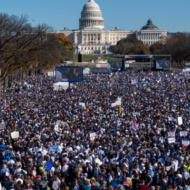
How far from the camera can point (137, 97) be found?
3075 centimetres

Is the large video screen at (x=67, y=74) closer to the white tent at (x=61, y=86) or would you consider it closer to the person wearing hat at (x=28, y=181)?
the white tent at (x=61, y=86)

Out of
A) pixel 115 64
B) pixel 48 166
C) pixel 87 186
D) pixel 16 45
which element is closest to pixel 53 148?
pixel 48 166

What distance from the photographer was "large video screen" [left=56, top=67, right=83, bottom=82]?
37.0 meters

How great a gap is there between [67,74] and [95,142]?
21739 mm

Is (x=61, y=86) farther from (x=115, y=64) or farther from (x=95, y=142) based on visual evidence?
(x=115, y=64)

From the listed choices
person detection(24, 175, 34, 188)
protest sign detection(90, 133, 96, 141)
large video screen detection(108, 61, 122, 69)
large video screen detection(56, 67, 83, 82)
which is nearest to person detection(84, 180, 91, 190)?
person detection(24, 175, 34, 188)

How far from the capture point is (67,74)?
37.2 meters

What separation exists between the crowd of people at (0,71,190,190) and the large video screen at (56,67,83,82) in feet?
13.7

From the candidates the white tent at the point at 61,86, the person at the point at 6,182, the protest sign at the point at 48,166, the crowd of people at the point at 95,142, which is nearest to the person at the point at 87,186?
the crowd of people at the point at 95,142

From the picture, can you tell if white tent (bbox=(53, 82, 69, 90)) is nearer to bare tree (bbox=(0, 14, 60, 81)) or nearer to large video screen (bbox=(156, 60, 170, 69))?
bare tree (bbox=(0, 14, 60, 81))

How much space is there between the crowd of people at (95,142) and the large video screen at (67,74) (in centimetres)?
418

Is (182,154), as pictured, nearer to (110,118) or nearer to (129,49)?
(110,118)

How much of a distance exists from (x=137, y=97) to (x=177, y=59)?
58.6 m

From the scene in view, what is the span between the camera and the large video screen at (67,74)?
121ft
